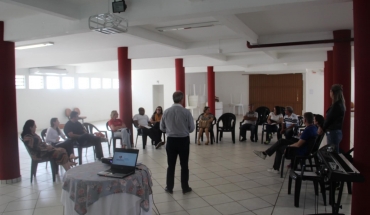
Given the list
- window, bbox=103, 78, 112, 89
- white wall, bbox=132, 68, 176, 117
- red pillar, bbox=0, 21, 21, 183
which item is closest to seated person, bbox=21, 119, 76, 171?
red pillar, bbox=0, 21, 21, 183

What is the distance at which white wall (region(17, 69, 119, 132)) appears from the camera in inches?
472

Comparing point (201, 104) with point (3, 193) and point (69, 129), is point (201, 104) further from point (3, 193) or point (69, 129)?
point (3, 193)

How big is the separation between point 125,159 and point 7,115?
306 cm

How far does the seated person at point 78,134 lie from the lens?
593 cm

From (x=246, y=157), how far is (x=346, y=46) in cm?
304

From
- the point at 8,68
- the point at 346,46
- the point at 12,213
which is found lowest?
the point at 12,213

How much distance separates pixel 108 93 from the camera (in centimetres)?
1631

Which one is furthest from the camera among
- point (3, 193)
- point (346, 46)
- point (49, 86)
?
point (49, 86)

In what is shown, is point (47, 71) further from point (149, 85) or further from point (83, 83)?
point (149, 85)

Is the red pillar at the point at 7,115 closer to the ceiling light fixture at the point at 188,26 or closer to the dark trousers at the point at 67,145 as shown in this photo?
the dark trousers at the point at 67,145

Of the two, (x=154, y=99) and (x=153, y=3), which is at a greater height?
(x=153, y=3)

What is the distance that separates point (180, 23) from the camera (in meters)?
5.47

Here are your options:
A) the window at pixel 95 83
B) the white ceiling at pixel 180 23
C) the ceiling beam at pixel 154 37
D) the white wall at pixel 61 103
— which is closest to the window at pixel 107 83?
the white wall at pixel 61 103

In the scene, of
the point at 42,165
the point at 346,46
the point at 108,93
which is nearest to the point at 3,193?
the point at 42,165
